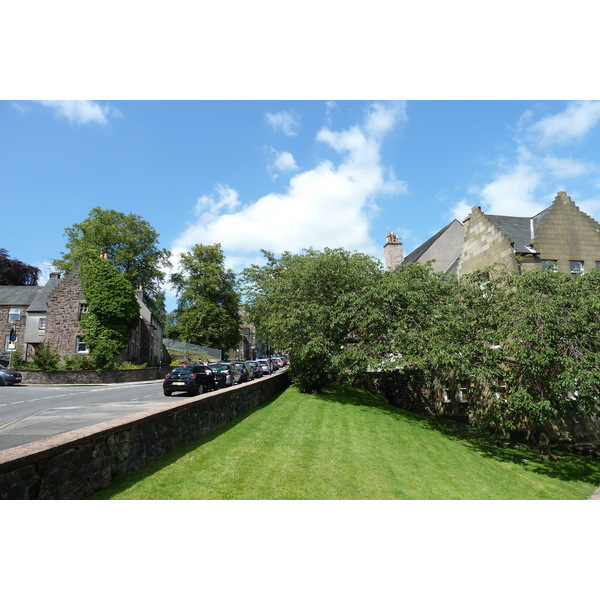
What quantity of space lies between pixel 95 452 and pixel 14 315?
5292 centimetres

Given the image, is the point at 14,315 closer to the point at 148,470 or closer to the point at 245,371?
the point at 245,371

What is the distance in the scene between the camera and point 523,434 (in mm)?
20031

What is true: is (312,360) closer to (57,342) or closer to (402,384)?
(402,384)

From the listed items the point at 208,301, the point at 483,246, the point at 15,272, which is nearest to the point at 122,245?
the point at 208,301

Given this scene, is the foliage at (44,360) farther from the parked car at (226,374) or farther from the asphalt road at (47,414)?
the parked car at (226,374)

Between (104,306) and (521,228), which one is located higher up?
(521,228)

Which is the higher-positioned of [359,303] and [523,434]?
[359,303]

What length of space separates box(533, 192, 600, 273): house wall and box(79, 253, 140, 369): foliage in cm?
3249

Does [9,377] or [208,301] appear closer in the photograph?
[9,377]

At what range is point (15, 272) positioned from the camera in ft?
187

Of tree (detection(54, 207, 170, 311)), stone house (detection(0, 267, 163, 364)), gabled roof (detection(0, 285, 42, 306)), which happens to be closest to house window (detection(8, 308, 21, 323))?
stone house (detection(0, 267, 163, 364))

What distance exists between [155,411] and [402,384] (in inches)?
781

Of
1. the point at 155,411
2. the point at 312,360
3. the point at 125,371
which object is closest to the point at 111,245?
the point at 125,371

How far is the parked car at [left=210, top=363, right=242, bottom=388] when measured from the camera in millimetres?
23000
